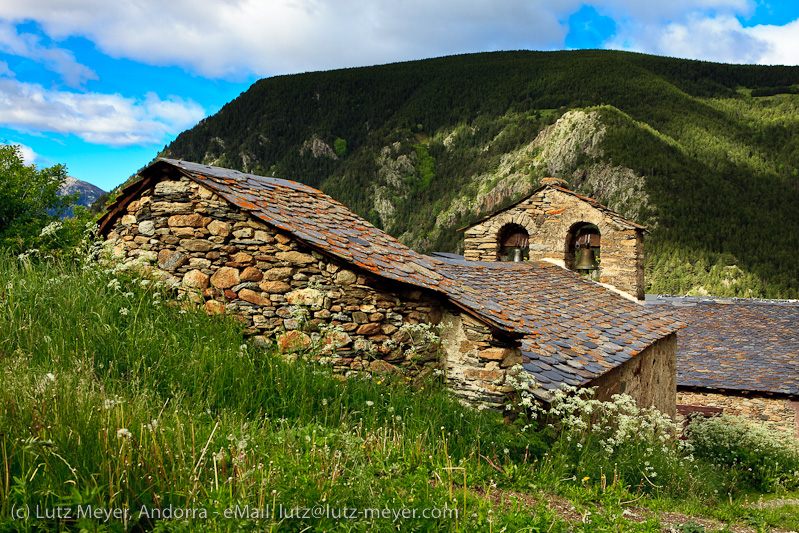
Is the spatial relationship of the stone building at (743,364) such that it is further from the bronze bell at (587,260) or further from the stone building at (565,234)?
the bronze bell at (587,260)

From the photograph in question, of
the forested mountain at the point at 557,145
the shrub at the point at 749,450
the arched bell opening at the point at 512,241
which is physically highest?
the forested mountain at the point at 557,145

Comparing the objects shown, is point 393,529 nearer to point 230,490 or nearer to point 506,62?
point 230,490

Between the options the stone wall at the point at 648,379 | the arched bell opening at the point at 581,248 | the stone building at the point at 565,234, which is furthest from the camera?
the arched bell opening at the point at 581,248

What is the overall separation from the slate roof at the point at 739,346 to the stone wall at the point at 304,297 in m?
11.6

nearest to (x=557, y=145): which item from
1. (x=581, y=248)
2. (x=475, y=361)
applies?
(x=581, y=248)

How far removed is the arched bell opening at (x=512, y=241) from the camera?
12695 millimetres

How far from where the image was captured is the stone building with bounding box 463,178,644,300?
1195 cm

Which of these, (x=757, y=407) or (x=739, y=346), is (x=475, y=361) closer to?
(x=757, y=407)

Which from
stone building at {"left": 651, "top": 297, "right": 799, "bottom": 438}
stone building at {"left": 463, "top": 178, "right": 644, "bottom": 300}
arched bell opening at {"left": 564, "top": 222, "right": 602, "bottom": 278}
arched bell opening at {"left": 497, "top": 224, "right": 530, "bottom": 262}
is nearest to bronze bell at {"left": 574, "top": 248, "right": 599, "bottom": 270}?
arched bell opening at {"left": 564, "top": 222, "right": 602, "bottom": 278}

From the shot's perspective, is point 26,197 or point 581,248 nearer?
point 581,248

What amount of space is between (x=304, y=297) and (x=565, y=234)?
8.98 m

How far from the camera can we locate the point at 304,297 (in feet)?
15.5

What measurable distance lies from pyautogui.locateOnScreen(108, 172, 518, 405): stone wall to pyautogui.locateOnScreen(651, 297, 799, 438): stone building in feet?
32.4

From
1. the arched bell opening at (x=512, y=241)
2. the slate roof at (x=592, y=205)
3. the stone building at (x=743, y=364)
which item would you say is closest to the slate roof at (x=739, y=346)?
the stone building at (x=743, y=364)
